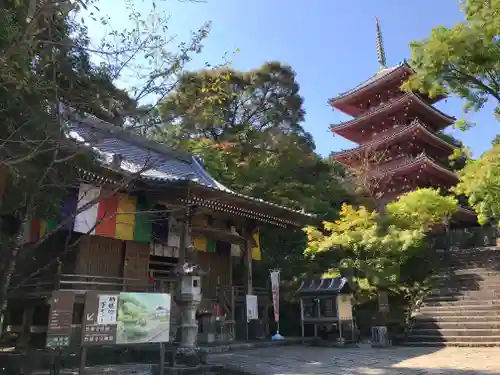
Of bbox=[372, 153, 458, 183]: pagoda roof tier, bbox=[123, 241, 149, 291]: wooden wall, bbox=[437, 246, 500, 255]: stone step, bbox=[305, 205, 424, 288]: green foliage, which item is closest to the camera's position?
bbox=[123, 241, 149, 291]: wooden wall

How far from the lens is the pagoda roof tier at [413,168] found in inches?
894

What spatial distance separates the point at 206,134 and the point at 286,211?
45.6 feet

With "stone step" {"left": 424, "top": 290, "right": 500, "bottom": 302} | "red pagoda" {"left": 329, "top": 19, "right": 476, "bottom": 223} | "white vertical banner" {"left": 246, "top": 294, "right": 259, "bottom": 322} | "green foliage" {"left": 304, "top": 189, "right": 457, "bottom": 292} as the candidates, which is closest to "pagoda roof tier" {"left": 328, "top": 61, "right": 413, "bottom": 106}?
"red pagoda" {"left": 329, "top": 19, "right": 476, "bottom": 223}

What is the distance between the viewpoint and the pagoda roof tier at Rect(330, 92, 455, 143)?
2466 centimetres

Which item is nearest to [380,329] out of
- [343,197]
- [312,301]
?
[312,301]

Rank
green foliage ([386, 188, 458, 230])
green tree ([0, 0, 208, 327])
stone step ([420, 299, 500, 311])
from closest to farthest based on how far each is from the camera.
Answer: green tree ([0, 0, 208, 327]) < stone step ([420, 299, 500, 311]) < green foliage ([386, 188, 458, 230])

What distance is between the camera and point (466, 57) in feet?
33.0

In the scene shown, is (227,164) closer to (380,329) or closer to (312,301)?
(312,301)

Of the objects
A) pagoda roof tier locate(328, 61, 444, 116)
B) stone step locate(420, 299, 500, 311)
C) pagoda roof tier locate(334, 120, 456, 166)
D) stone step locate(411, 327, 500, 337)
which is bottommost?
stone step locate(411, 327, 500, 337)

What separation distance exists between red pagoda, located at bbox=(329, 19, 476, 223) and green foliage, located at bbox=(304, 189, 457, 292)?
604cm

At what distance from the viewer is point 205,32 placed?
5.71 metres

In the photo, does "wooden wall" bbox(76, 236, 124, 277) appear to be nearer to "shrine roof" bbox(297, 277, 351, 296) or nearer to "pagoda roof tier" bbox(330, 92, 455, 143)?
"shrine roof" bbox(297, 277, 351, 296)

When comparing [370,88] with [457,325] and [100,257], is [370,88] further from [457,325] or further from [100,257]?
[100,257]

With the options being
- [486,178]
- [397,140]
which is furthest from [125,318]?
[397,140]
